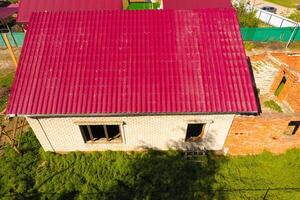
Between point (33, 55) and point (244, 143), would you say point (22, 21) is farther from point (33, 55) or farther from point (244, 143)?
point (244, 143)

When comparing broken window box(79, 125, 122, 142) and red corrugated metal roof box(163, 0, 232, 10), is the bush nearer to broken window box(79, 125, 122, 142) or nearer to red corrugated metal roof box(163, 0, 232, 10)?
red corrugated metal roof box(163, 0, 232, 10)

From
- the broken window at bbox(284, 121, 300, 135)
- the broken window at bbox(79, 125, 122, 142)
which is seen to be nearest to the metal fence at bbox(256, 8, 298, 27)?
the broken window at bbox(284, 121, 300, 135)

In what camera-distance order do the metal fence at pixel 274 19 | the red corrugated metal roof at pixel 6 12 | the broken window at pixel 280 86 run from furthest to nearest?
the metal fence at pixel 274 19 < the red corrugated metal roof at pixel 6 12 < the broken window at pixel 280 86

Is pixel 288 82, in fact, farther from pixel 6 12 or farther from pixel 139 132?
pixel 6 12

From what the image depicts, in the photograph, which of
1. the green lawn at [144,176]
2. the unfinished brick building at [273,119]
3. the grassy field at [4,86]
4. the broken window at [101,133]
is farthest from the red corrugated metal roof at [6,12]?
the unfinished brick building at [273,119]

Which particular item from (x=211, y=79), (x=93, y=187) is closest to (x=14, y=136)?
(x=93, y=187)

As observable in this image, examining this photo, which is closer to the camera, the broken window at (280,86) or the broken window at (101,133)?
the broken window at (101,133)

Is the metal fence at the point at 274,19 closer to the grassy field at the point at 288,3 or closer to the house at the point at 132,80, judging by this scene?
the grassy field at the point at 288,3
